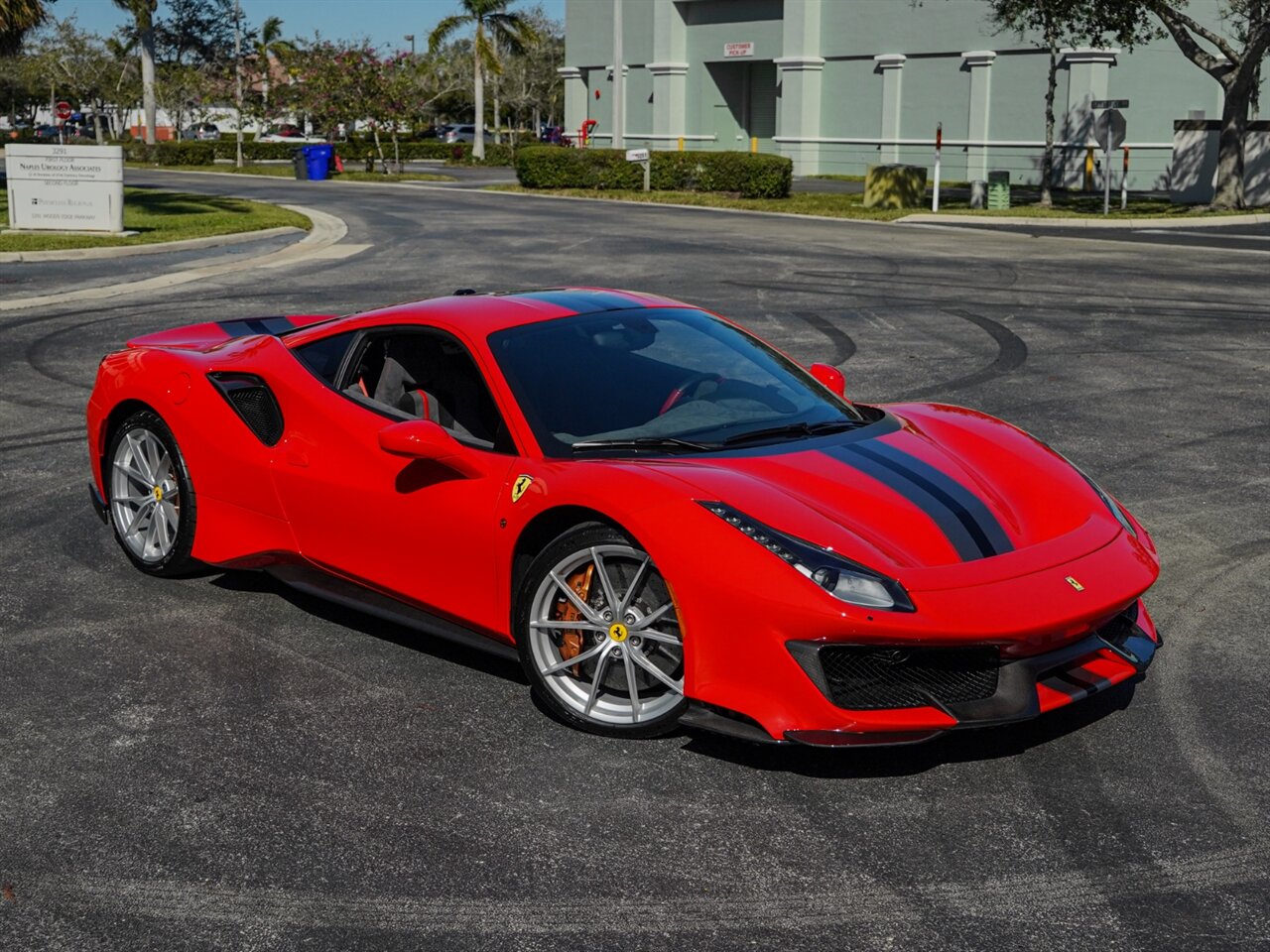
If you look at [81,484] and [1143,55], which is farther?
[1143,55]

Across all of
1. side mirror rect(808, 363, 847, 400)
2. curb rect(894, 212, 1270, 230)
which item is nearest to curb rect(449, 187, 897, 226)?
curb rect(894, 212, 1270, 230)

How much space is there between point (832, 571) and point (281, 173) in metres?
53.4

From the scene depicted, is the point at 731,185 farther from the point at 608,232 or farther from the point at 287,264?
the point at 287,264

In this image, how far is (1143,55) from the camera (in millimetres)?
43375

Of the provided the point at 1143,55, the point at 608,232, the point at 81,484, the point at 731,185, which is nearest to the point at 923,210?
the point at 731,185

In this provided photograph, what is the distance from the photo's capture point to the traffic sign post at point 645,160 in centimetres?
3888

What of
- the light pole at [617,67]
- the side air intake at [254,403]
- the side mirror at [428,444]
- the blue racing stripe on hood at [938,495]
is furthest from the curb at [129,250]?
the light pole at [617,67]

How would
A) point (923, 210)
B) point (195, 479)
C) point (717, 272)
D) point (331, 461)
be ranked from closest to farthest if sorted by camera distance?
1. point (331, 461)
2. point (195, 479)
3. point (717, 272)
4. point (923, 210)

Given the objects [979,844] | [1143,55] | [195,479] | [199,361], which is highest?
[1143,55]

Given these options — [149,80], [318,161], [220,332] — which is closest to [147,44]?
[149,80]

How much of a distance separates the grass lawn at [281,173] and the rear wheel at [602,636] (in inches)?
1780

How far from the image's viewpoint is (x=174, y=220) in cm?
2800

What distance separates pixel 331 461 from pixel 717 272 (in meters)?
14.3

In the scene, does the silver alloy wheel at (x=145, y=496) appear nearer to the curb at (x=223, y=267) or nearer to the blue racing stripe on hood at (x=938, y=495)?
the blue racing stripe on hood at (x=938, y=495)
